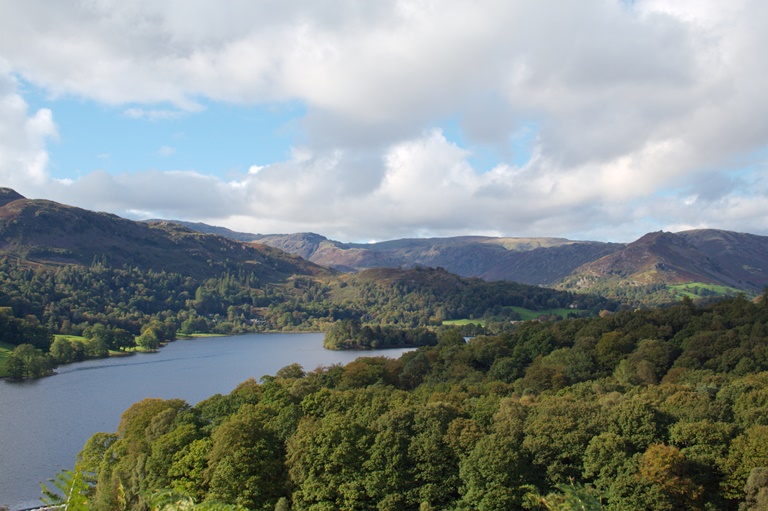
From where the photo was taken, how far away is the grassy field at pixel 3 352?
89.5 metres

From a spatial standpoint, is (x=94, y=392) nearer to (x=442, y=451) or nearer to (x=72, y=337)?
(x=72, y=337)

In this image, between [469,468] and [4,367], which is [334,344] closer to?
[4,367]

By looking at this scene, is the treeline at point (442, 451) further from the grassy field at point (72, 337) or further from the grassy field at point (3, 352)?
the grassy field at point (72, 337)

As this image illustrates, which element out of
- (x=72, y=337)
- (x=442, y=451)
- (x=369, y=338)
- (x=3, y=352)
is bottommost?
(x=369, y=338)

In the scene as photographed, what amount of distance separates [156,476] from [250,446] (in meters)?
5.81

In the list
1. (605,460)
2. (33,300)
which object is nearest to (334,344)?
(33,300)

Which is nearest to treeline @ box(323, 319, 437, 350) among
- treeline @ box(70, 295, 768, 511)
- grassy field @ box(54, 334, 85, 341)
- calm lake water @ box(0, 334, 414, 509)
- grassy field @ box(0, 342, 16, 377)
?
calm lake water @ box(0, 334, 414, 509)

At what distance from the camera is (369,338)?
145 m

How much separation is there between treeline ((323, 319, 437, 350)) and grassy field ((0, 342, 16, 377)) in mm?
61157

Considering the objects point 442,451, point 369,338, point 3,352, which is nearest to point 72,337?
point 3,352

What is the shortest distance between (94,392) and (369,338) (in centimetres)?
7403

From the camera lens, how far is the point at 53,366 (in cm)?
9944

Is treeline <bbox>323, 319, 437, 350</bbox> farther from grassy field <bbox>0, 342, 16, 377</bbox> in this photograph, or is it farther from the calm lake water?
grassy field <bbox>0, 342, 16, 377</bbox>

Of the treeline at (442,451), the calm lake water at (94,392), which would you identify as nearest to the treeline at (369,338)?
the calm lake water at (94,392)
